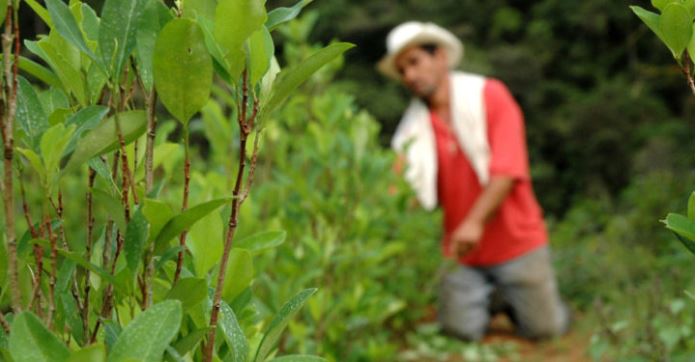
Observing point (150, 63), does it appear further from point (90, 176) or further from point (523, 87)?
point (523, 87)

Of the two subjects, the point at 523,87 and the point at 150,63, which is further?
the point at 523,87

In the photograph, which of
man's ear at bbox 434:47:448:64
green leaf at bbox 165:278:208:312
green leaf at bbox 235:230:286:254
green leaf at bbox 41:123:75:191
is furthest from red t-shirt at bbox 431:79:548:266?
green leaf at bbox 41:123:75:191

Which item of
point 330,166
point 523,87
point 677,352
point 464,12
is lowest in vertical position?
point 523,87

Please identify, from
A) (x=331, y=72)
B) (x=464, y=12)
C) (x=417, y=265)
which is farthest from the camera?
(x=464, y=12)

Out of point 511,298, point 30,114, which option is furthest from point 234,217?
point 511,298

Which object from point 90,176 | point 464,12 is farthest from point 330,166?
point 464,12

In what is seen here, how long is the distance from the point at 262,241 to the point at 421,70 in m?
4.23

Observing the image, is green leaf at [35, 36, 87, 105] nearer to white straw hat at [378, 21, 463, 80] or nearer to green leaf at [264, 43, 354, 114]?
green leaf at [264, 43, 354, 114]

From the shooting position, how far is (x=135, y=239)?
36.2 inches

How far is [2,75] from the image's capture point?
2.97 ft

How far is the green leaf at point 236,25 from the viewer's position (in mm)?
881

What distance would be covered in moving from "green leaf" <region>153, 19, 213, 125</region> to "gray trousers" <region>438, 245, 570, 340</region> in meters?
4.63

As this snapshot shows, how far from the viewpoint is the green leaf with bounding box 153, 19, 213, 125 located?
858mm

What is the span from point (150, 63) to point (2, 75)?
15 cm
